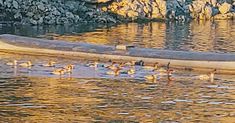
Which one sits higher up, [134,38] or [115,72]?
[115,72]

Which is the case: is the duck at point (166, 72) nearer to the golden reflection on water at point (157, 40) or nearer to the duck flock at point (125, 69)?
the duck flock at point (125, 69)

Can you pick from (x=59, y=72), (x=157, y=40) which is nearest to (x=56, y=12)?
(x=157, y=40)

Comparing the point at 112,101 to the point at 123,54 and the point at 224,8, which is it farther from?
the point at 224,8

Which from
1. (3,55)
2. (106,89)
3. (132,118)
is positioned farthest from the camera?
(3,55)

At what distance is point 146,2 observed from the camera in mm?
91062

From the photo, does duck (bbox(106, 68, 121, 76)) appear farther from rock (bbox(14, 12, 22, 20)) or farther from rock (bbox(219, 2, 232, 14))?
rock (bbox(219, 2, 232, 14))

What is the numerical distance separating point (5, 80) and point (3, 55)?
34.7ft

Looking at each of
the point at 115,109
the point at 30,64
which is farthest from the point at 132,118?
the point at 30,64

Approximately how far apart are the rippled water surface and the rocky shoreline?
1744 inches

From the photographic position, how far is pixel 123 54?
38.2 m

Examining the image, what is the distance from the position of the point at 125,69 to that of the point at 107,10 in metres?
55.0

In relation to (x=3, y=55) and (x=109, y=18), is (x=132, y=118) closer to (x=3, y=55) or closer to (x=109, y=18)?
(x=3, y=55)

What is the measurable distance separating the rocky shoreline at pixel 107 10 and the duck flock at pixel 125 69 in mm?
41417

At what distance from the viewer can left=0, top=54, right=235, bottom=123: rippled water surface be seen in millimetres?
21984
